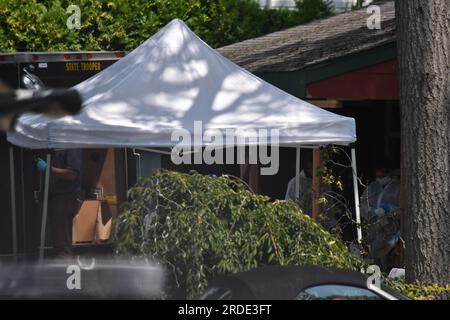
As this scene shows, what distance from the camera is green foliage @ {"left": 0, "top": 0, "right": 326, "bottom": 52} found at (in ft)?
54.3

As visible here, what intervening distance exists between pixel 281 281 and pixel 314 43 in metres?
8.27

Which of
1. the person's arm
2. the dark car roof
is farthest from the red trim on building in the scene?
the dark car roof

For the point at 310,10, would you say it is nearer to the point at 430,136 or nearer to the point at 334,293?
the point at 430,136

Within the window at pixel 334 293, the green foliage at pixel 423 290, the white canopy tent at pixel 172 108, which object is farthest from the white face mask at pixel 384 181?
the window at pixel 334 293

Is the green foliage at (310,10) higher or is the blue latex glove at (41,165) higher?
the green foliage at (310,10)

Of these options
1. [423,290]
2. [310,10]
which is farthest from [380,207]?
[310,10]

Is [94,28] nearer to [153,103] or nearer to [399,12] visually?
[153,103]

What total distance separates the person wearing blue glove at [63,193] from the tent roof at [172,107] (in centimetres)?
208

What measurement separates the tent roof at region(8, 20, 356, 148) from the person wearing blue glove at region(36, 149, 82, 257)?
6.82 feet

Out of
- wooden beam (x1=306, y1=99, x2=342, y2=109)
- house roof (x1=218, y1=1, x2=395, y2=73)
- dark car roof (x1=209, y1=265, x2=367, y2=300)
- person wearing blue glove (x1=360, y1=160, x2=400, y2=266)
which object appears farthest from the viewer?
wooden beam (x1=306, y1=99, x2=342, y2=109)

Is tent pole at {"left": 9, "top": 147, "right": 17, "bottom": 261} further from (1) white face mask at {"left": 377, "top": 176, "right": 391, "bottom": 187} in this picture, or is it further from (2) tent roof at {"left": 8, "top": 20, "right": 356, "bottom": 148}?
(1) white face mask at {"left": 377, "top": 176, "right": 391, "bottom": 187}

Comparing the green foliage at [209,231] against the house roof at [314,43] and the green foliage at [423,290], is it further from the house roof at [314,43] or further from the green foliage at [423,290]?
the house roof at [314,43]

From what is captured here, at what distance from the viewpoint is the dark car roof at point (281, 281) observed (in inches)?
206

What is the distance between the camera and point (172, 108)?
9.31m
